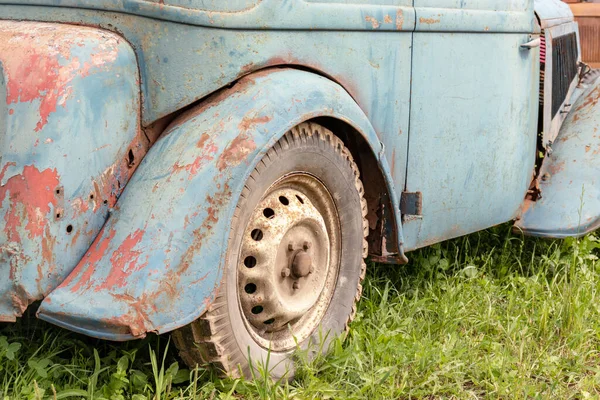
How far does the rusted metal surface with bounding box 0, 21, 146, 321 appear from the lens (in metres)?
2.25

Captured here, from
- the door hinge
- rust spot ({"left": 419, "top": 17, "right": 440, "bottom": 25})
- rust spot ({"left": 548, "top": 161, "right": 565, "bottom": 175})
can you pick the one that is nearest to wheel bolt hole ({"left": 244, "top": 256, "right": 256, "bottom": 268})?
the door hinge

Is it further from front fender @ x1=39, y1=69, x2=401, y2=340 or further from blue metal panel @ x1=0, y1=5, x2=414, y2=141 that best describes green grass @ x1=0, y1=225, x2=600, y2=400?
blue metal panel @ x1=0, y1=5, x2=414, y2=141

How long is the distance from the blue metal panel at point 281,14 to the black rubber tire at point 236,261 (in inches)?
12.8

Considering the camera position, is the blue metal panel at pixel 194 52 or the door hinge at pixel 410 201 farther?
the door hinge at pixel 410 201

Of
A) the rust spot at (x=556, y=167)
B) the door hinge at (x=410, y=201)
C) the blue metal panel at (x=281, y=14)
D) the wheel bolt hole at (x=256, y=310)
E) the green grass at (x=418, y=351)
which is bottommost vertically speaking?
the green grass at (x=418, y=351)

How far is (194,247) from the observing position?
232 centimetres

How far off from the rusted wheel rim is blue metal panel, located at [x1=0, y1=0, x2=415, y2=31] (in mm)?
472

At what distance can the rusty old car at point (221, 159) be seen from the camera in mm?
2275

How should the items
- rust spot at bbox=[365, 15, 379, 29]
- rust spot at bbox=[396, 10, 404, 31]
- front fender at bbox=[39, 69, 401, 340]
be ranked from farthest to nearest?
rust spot at bbox=[396, 10, 404, 31], rust spot at bbox=[365, 15, 379, 29], front fender at bbox=[39, 69, 401, 340]

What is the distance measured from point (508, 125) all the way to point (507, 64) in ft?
0.82

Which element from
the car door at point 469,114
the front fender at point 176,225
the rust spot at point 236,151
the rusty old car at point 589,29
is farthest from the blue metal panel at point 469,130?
the rusty old car at point 589,29

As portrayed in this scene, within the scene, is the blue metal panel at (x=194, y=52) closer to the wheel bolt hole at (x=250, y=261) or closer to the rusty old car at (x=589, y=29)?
the wheel bolt hole at (x=250, y=261)

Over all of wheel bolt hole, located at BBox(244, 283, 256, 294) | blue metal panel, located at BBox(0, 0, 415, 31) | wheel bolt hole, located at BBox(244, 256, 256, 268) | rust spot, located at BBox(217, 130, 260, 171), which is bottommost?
wheel bolt hole, located at BBox(244, 283, 256, 294)

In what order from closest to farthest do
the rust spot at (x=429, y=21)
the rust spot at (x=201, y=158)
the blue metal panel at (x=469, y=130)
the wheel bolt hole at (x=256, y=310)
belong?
the rust spot at (x=201, y=158)
the wheel bolt hole at (x=256, y=310)
the rust spot at (x=429, y=21)
the blue metal panel at (x=469, y=130)
